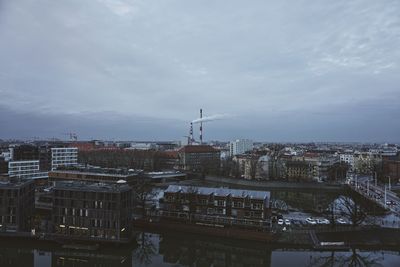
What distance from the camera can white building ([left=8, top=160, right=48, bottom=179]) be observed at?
3946cm

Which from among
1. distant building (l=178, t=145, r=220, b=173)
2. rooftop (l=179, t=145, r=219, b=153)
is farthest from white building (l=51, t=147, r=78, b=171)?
rooftop (l=179, t=145, r=219, b=153)

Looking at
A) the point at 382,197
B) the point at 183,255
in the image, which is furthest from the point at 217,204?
the point at 382,197

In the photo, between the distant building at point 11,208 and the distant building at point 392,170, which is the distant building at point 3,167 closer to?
the distant building at point 11,208

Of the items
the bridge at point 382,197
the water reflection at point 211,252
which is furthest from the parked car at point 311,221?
the bridge at point 382,197

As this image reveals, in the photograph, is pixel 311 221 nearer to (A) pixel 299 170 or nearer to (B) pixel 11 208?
(B) pixel 11 208

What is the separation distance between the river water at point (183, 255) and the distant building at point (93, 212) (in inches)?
32.8

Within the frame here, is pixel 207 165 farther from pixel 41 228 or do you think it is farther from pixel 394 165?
pixel 41 228

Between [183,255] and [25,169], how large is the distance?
28.9m

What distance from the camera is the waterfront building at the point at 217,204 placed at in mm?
20875

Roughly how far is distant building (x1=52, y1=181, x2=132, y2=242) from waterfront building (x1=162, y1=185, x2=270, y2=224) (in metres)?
3.75

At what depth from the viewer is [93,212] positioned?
19016 millimetres

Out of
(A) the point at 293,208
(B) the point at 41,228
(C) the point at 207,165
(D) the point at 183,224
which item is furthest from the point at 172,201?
(C) the point at 207,165

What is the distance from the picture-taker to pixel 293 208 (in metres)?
28.8

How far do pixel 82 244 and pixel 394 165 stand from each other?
3926 centimetres
